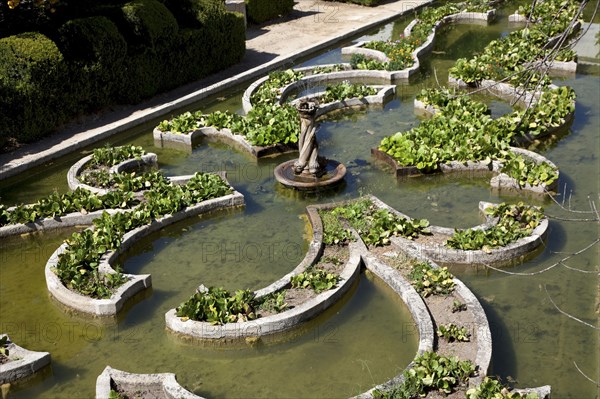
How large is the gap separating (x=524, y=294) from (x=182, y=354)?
15.5 feet

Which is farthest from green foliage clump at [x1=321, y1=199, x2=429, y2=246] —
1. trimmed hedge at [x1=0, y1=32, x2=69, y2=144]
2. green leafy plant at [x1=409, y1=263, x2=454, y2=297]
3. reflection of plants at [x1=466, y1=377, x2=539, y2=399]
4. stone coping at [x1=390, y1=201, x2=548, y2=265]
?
trimmed hedge at [x1=0, y1=32, x2=69, y2=144]

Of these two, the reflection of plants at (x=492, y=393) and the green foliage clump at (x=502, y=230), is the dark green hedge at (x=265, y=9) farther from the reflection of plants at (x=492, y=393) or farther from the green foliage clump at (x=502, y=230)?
the reflection of plants at (x=492, y=393)

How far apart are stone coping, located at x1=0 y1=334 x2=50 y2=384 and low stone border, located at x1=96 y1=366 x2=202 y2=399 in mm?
948

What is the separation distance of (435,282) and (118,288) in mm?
4374

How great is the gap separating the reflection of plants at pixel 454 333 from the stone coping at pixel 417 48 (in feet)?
34.8

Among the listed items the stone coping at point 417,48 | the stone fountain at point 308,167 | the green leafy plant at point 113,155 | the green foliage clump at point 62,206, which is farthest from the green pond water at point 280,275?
the stone coping at point 417,48

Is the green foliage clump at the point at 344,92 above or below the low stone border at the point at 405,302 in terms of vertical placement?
above

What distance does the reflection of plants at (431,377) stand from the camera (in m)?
9.02

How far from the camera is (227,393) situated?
31.4 ft

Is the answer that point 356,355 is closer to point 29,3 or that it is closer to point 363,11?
point 29,3

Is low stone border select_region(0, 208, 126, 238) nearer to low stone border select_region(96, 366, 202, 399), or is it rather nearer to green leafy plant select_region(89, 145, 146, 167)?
green leafy plant select_region(89, 145, 146, 167)

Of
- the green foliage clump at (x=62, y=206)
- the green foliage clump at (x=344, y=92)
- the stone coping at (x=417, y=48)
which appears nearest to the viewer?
the green foliage clump at (x=62, y=206)

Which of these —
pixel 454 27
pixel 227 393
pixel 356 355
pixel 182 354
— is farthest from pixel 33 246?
pixel 454 27

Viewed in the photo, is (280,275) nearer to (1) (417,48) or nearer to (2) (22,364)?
(2) (22,364)
